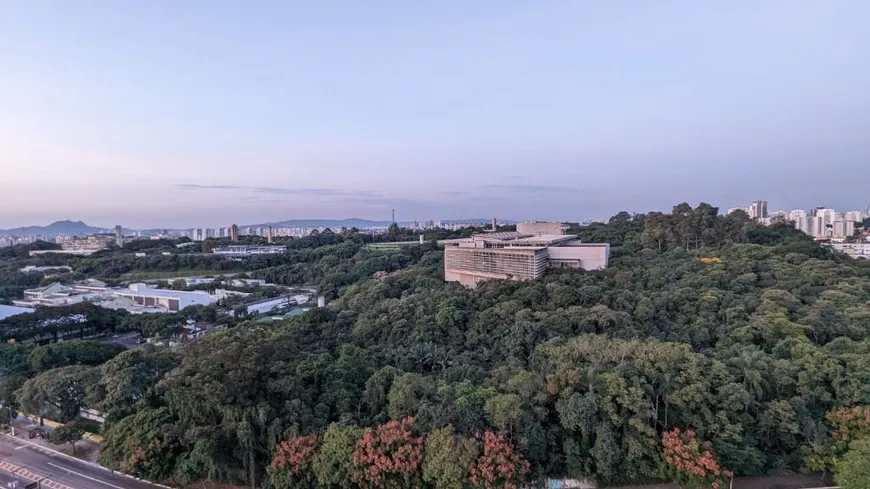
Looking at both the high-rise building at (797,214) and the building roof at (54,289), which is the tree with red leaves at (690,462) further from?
the high-rise building at (797,214)

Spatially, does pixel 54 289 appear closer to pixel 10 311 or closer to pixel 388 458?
pixel 10 311

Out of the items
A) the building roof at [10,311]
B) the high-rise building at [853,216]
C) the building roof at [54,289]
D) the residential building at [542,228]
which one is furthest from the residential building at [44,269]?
the high-rise building at [853,216]

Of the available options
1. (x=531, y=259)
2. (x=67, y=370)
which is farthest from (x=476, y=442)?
(x=67, y=370)

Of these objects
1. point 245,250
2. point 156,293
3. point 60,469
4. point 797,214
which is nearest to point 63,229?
point 245,250

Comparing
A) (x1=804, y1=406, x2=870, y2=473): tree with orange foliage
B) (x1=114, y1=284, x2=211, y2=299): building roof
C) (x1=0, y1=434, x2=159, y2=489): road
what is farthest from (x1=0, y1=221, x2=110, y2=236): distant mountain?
(x1=804, y1=406, x2=870, y2=473): tree with orange foliage

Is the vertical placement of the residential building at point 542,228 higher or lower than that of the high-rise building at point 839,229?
higher

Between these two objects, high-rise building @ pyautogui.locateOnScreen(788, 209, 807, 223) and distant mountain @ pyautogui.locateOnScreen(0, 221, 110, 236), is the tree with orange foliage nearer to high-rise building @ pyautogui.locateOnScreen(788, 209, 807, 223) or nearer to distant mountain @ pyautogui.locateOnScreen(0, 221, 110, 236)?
high-rise building @ pyautogui.locateOnScreen(788, 209, 807, 223)
